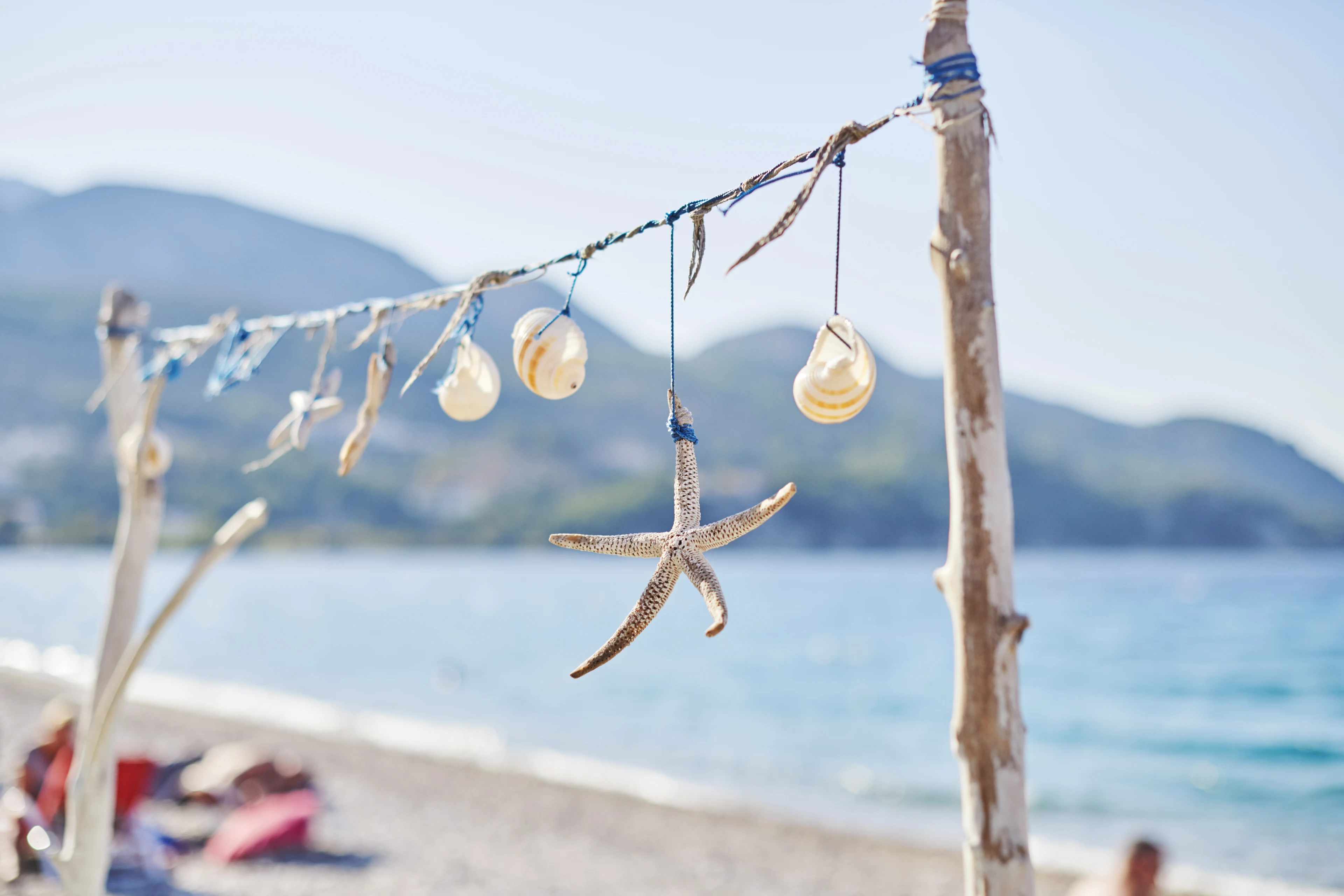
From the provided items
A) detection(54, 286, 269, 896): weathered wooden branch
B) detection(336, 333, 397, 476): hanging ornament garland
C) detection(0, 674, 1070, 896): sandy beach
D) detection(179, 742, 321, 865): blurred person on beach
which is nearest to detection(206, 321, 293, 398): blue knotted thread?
detection(54, 286, 269, 896): weathered wooden branch

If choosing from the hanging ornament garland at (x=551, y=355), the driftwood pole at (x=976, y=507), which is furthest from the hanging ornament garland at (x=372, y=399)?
the driftwood pole at (x=976, y=507)

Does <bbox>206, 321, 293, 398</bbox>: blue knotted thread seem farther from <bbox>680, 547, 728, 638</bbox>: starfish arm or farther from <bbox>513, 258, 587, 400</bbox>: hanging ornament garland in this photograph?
<bbox>680, 547, 728, 638</bbox>: starfish arm

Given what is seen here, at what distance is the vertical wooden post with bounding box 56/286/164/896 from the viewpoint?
4582mm

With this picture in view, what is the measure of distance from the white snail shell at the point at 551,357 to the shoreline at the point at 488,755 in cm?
512

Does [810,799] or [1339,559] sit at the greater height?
[1339,559]

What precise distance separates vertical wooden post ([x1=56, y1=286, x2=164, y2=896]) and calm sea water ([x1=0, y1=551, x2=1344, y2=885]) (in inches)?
429

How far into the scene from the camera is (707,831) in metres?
12.4

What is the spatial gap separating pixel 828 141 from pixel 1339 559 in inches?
5986

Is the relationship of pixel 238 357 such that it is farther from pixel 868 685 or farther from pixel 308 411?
pixel 868 685

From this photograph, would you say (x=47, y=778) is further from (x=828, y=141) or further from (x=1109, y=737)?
(x=1109, y=737)

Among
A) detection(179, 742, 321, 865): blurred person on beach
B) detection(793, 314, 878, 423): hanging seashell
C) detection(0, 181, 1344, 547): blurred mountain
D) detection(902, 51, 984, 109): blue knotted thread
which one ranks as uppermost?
detection(0, 181, 1344, 547): blurred mountain

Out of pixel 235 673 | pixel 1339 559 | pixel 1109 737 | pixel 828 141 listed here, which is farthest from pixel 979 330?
pixel 1339 559

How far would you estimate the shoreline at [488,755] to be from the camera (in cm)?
1137

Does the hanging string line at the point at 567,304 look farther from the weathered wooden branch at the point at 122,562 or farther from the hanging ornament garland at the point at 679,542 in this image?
the weathered wooden branch at the point at 122,562
